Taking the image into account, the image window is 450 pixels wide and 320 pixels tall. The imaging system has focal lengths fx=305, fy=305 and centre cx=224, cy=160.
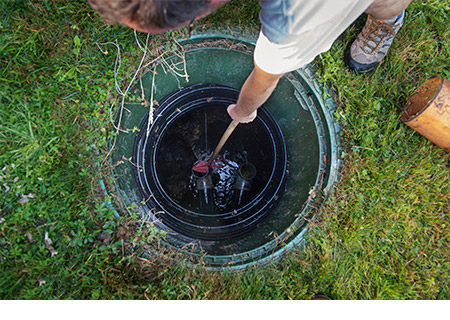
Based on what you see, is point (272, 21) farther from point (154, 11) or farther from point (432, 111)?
point (432, 111)

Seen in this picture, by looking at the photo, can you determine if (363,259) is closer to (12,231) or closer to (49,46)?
(12,231)

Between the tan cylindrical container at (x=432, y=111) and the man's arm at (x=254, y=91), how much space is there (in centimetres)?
113

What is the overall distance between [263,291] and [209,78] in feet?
5.59

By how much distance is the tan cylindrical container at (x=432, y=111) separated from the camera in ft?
6.27

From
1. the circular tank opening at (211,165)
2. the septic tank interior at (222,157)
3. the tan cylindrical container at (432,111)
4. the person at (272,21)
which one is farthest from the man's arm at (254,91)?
the tan cylindrical container at (432,111)

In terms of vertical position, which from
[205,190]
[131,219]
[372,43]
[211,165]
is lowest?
[205,190]

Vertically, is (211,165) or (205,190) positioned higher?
(211,165)

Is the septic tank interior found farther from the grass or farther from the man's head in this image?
the man's head

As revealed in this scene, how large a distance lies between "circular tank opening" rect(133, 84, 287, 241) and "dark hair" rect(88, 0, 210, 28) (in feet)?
5.13

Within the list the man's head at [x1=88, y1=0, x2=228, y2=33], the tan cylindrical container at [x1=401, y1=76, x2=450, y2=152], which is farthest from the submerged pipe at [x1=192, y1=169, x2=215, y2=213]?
the man's head at [x1=88, y1=0, x2=228, y2=33]

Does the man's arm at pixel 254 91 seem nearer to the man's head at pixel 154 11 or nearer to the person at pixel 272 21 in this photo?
the person at pixel 272 21

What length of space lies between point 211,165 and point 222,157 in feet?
0.41

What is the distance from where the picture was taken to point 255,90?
1464mm

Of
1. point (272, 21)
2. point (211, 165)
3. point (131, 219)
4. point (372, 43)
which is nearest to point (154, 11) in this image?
point (272, 21)
